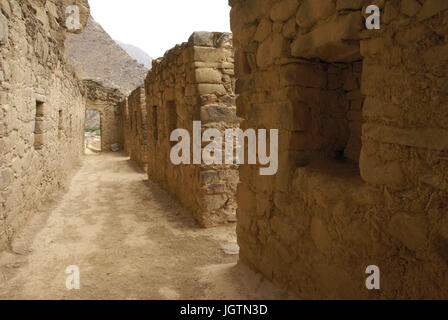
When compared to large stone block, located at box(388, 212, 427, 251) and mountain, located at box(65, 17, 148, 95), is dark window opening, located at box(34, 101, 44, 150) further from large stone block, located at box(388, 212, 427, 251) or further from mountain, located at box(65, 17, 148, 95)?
mountain, located at box(65, 17, 148, 95)

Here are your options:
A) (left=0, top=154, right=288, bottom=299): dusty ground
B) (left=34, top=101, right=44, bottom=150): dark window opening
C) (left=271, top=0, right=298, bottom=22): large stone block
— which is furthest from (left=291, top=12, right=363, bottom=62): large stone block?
(left=34, top=101, right=44, bottom=150): dark window opening

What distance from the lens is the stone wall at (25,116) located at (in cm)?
346

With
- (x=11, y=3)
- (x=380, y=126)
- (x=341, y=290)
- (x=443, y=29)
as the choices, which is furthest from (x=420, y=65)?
(x=11, y=3)

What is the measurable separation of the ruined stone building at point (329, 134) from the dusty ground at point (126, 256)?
268 millimetres

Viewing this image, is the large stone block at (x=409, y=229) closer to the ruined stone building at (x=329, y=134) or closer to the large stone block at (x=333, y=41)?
the ruined stone building at (x=329, y=134)

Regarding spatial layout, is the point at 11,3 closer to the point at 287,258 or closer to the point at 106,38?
the point at 287,258

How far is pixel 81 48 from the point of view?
36.0 m

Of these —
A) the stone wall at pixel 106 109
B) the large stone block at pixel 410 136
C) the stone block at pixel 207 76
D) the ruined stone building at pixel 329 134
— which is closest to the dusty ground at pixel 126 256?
the ruined stone building at pixel 329 134

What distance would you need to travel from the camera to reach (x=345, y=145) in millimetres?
2385

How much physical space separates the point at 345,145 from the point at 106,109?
671 inches

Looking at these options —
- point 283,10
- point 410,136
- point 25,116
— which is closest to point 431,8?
point 410,136

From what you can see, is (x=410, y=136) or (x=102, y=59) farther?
(x=102, y=59)

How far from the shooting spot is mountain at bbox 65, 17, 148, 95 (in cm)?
3447

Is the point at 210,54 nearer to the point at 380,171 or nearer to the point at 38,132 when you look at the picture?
the point at 38,132
